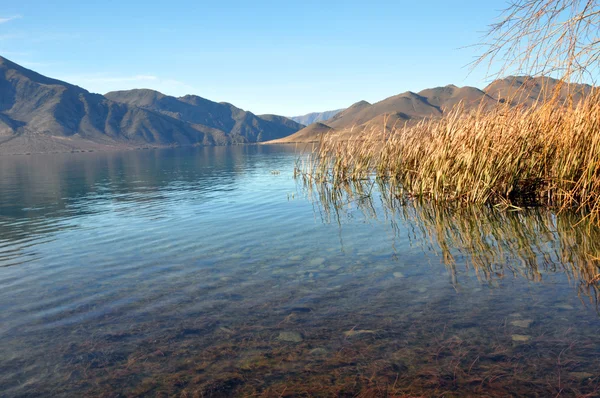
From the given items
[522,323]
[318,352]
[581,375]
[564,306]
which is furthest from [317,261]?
[581,375]

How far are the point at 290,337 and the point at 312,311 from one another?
76cm

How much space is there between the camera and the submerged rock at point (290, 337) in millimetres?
4711

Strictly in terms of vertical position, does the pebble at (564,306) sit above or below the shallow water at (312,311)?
above

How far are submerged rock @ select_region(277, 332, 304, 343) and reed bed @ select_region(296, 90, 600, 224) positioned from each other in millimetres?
6718

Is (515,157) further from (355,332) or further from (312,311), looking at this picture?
(355,332)

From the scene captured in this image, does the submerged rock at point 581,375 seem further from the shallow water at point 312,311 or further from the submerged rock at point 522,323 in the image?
the submerged rock at point 522,323

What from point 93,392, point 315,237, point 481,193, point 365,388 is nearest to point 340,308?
point 365,388

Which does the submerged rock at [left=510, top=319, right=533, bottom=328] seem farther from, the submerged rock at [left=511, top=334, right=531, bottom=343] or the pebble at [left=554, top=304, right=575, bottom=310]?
the pebble at [left=554, top=304, right=575, bottom=310]

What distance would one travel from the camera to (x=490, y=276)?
6.42m

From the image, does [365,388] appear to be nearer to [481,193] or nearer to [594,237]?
[594,237]

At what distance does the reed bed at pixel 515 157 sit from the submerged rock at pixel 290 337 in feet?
22.0

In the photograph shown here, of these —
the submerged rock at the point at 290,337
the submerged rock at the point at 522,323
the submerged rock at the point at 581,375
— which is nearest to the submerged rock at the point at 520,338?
the submerged rock at the point at 522,323

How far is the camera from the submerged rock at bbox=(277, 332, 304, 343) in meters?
4.71

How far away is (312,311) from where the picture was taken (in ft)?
18.0
